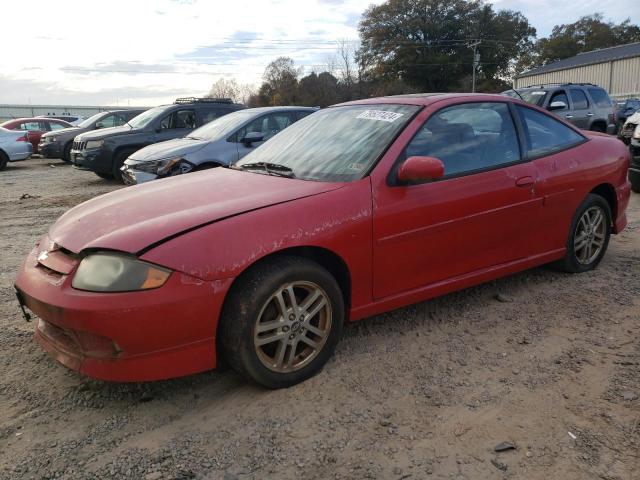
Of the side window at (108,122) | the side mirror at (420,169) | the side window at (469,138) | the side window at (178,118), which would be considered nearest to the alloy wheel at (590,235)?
the side window at (469,138)

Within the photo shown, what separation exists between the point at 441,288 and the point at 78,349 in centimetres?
219

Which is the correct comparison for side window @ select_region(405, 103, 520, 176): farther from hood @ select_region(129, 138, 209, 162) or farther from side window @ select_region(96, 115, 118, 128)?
side window @ select_region(96, 115, 118, 128)

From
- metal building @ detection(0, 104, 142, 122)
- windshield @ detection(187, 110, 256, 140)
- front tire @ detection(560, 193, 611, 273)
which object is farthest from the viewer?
metal building @ detection(0, 104, 142, 122)

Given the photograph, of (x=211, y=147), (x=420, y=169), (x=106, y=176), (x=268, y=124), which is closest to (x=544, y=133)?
(x=420, y=169)

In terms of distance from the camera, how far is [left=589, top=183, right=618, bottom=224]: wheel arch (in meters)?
4.56

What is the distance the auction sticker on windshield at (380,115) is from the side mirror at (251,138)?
3998 mm

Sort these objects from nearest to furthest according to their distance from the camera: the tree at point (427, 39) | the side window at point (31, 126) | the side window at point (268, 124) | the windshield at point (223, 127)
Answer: the windshield at point (223, 127) → the side window at point (268, 124) → the side window at point (31, 126) → the tree at point (427, 39)

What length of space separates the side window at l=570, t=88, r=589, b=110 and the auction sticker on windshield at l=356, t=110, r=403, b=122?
10.8 metres

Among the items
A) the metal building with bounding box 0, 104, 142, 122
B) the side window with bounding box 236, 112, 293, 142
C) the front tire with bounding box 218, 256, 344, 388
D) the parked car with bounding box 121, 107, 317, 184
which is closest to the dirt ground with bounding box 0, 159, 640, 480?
the front tire with bounding box 218, 256, 344, 388

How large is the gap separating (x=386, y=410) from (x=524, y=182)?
6.79ft

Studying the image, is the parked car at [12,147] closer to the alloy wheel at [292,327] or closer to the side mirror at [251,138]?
the side mirror at [251,138]

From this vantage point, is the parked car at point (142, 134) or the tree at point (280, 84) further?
the tree at point (280, 84)

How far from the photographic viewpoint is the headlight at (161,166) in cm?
747

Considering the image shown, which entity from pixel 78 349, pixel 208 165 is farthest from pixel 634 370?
pixel 208 165
